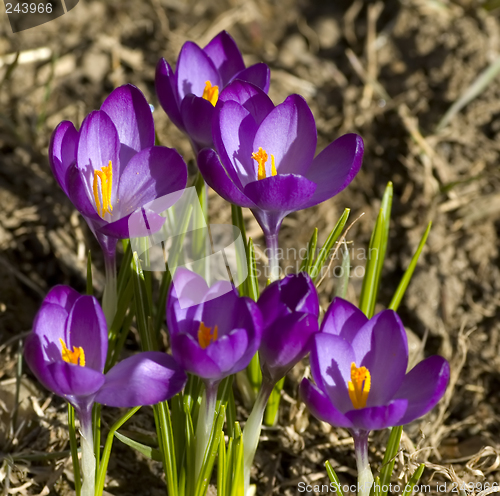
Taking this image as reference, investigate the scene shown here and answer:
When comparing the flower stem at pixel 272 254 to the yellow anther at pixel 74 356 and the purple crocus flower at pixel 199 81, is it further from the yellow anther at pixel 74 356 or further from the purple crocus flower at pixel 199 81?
the yellow anther at pixel 74 356

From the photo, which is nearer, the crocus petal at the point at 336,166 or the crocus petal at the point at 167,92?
the crocus petal at the point at 336,166

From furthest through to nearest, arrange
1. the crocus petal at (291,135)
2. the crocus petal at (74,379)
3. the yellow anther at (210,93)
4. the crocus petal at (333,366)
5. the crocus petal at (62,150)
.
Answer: the yellow anther at (210,93) < the crocus petal at (291,135) < the crocus petal at (62,150) < the crocus petal at (333,366) < the crocus petal at (74,379)

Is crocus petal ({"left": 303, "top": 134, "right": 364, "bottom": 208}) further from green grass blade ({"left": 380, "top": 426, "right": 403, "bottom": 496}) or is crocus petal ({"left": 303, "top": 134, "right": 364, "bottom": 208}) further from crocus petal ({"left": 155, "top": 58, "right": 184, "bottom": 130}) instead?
green grass blade ({"left": 380, "top": 426, "right": 403, "bottom": 496})

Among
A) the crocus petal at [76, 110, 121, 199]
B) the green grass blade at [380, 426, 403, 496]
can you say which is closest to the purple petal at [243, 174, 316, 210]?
the crocus petal at [76, 110, 121, 199]

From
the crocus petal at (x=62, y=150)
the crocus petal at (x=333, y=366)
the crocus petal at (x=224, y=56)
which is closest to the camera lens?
the crocus petal at (x=333, y=366)

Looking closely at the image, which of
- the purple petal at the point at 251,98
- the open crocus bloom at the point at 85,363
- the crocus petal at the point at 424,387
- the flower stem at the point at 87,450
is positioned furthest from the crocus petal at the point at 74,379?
the purple petal at the point at 251,98

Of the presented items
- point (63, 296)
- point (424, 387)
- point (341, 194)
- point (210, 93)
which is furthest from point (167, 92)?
point (341, 194)

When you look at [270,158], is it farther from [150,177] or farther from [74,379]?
[74,379]

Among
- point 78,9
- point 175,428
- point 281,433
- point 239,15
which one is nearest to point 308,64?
point 239,15

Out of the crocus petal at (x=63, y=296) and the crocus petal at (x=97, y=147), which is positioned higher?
the crocus petal at (x=97, y=147)
